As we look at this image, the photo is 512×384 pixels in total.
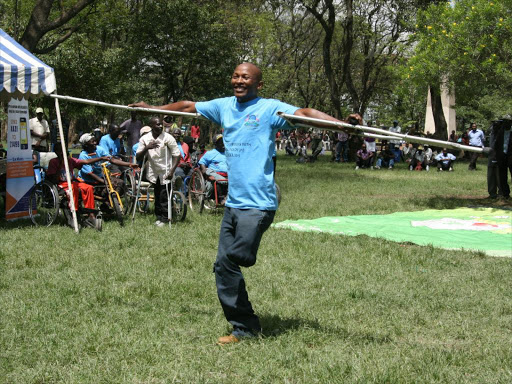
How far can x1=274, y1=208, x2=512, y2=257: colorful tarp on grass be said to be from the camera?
31.3ft

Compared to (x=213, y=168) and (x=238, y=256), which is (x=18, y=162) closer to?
(x=213, y=168)

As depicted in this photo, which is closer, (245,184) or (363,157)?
(245,184)

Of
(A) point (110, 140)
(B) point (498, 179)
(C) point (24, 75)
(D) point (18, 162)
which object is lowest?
(B) point (498, 179)

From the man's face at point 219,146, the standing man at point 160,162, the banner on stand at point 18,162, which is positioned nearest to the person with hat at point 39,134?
the banner on stand at point 18,162

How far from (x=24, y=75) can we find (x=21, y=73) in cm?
6

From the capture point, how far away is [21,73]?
9.47 metres

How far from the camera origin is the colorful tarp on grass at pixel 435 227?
955 centimetres

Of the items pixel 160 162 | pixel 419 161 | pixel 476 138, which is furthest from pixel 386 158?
pixel 160 162

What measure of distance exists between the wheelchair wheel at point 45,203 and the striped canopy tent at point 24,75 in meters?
0.54

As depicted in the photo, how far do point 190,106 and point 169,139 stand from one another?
5332 millimetres

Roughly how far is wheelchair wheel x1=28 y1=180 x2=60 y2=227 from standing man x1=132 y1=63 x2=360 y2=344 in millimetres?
6084

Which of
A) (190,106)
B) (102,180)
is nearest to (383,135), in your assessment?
(190,106)

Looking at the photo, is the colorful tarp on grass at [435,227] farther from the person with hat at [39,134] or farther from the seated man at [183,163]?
the person with hat at [39,134]

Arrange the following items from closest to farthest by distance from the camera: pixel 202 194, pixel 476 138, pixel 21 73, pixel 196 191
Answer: pixel 21 73 → pixel 202 194 → pixel 196 191 → pixel 476 138
